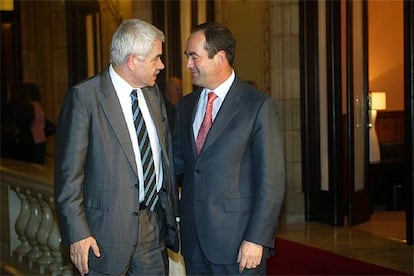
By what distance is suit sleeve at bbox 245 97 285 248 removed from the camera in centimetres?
307

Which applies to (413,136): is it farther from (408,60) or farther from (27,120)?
(27,120)

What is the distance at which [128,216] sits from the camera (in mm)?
3129

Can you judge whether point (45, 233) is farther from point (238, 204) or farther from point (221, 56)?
point (221, 56)

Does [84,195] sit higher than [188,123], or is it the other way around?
[188,123]

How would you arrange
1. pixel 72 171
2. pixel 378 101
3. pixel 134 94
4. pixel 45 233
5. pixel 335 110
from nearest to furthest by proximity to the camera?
pixel 72 171 < pixel 134 94 < pixel 45 233 < pixel 335 110 < pixel 378 101

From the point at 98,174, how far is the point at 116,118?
0.77 feet

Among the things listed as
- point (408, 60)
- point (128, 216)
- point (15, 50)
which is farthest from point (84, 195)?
point (15, 50)

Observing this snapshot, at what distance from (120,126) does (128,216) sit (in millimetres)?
361

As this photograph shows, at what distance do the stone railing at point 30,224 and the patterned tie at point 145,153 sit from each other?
3.27ft

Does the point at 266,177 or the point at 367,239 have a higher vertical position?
the point at 266,177

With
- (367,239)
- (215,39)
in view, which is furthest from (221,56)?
(367,239)

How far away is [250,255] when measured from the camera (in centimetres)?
307

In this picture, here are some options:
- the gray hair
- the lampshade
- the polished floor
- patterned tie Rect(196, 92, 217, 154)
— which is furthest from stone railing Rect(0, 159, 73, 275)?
the lampshade

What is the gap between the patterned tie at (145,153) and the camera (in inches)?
125
